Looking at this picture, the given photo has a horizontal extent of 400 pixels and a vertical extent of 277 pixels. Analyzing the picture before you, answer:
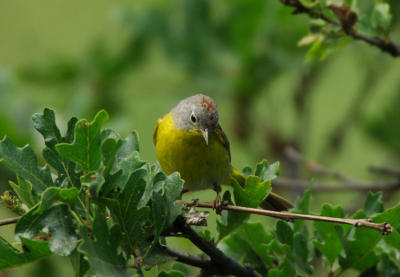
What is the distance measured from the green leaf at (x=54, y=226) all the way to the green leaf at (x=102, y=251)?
66 mm

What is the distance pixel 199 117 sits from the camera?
317 cm

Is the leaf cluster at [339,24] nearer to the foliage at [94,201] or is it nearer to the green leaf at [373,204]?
the green leaf at [373,204]

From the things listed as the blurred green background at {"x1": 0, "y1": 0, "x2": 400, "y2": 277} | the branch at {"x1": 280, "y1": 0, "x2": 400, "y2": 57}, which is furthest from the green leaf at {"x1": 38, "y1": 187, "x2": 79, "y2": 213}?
the blurred green background at {"x1": 0, "y1": 0, "x2": 400, "y2": 277}

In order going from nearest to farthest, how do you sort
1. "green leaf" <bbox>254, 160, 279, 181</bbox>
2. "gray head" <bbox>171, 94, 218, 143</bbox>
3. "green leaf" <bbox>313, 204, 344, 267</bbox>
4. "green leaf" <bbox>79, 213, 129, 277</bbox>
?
1. "green leaf" <bbox>79, 213, 129, 277</bbox>
2. "green leaf" <bbox>254, 160, 279, 181</bbox>
3. "green leaf" <bbox>313, 204, 344, 267</bbox>
4. "gray head" <bbox>171, 94, 218, 143</bbox>

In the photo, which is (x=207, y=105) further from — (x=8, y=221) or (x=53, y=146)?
(x=8, y=221)

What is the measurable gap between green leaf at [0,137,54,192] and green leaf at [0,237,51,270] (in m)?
0.15

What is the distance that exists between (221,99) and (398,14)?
5.05 feet

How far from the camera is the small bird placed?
9.80 ft

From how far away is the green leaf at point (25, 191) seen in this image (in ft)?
5.15

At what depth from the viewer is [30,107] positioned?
14.2 ft

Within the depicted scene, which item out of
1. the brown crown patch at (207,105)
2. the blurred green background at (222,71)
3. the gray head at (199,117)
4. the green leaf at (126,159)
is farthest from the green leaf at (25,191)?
the blurred green background at (222,71)

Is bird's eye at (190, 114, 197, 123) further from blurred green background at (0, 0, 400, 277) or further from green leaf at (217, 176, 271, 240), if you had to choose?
green leaf at (217, 176, 271, 240)

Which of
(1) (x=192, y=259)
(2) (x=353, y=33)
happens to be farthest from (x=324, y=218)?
(2) (x=353, y=33)

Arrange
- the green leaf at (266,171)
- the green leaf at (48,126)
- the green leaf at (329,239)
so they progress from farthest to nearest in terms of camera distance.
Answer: the green leaf at (329,239) → the green leaf at (266,171) → the green leaf at (48,126)
